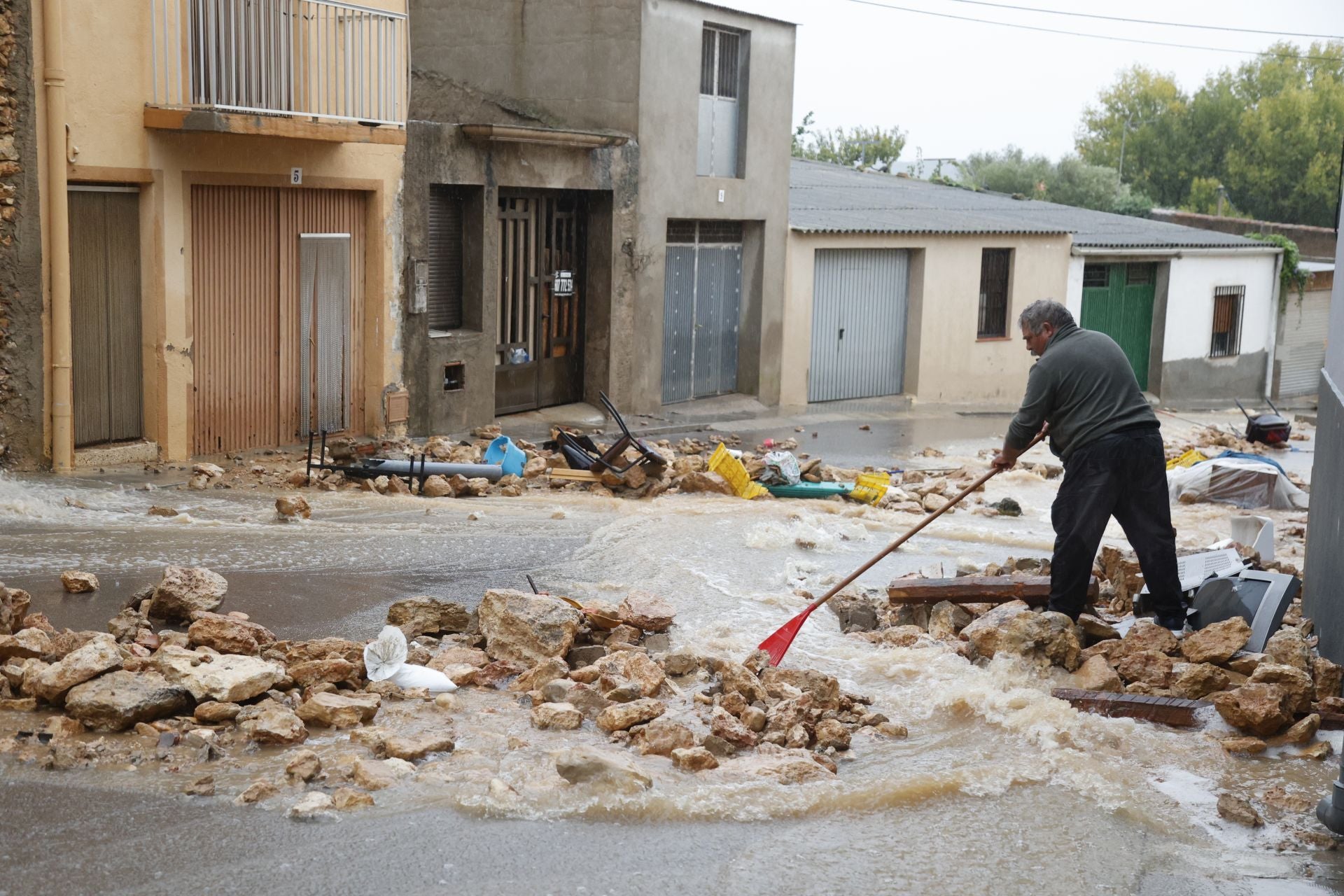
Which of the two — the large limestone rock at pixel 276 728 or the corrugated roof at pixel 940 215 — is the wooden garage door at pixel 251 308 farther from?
the corrugated roof at pixel 940 215

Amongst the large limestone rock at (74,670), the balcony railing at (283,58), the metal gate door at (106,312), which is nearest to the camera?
the large limestone rock at (74,670)

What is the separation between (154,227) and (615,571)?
5.78 m

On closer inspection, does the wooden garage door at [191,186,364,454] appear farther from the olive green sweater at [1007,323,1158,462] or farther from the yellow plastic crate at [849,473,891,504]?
the olive green sweater at [1007,323,1158,462]

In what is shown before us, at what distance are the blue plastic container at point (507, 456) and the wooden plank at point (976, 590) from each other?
5.12 m

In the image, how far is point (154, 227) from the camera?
1246cm

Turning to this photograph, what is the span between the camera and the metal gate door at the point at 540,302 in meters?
17.5

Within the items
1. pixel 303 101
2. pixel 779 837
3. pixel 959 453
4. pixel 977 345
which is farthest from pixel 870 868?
pixel 977 345

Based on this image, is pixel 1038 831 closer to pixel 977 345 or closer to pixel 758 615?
pixel 758 615

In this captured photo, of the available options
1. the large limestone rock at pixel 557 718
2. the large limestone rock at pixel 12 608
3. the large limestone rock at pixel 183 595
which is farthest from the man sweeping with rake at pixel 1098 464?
the large limestone rock at pixel 12 608

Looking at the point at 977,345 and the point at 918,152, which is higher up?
the point at 918,152

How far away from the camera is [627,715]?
6113mm

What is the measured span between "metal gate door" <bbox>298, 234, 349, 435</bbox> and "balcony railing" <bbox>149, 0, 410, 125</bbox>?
1382mm

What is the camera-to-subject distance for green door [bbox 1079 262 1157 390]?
26.2 metres

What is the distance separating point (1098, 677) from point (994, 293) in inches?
716
